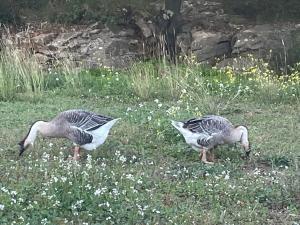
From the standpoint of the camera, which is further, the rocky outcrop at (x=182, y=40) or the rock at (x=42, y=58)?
the rock at (x=42, y=58)

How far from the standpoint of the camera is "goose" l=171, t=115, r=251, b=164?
8258 mm

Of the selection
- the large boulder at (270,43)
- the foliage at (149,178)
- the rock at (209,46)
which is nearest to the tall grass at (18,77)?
the foliage at (149,178)

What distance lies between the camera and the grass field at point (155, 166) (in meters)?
6.36

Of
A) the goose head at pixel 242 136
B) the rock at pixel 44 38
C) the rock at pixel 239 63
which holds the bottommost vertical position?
the rock at pixel 239 63

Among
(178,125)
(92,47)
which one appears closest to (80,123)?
(178,125)

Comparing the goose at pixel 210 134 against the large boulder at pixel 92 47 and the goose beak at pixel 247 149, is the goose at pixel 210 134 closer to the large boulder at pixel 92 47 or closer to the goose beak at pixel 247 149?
the goose beak at pixel 247 149

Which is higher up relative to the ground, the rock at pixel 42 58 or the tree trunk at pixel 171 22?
the tree trunk at pixel 171 22

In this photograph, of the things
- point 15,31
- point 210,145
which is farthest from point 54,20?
point 210,145

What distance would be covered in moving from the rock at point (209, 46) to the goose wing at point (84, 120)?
32.1ft

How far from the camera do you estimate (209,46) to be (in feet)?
60.1

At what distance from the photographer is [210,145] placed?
27.2 feet

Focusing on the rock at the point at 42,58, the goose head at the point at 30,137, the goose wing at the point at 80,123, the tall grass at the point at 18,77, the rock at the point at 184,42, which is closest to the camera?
the goose wing at the point at 80,123

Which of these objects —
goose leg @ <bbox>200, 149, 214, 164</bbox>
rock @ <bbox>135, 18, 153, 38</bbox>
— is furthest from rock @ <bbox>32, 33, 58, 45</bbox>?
goose leg @ <bbox>200, 149, 214, 164</bbox>

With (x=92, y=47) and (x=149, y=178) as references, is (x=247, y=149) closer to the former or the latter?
(x=149, y=178)
